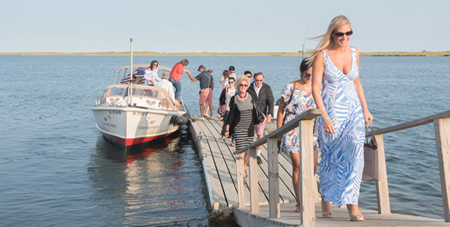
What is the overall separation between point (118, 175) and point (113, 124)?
2950 mm

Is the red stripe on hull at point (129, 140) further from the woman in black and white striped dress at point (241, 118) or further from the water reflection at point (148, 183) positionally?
the woman in black and white striped dress at point (241, 118)

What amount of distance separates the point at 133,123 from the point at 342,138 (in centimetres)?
1156

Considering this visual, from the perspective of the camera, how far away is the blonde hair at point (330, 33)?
411cm

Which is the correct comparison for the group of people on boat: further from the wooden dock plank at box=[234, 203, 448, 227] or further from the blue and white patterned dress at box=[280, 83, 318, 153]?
the blue and white patterned dress at box=[280, 83, 318, 153]

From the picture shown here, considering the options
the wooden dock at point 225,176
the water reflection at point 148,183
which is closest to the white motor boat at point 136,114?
the water reflection at point 148,183

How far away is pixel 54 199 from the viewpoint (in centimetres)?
1077

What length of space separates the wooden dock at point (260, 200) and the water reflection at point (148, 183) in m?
0.86

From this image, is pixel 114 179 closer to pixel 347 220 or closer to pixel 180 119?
pixel 180 119

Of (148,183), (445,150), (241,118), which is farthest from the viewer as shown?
(148,183)

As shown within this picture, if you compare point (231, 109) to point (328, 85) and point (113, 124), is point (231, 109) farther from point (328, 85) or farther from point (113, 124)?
point (113, 124)

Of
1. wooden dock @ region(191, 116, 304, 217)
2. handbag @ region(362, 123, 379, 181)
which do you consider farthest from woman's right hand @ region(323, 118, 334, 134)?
wooden dock @ region(191, 116, 304, 217)

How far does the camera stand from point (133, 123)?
15039mm

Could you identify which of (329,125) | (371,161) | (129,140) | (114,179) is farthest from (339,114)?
(129,140)

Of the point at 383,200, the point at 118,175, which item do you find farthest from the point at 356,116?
the point at 118,175
